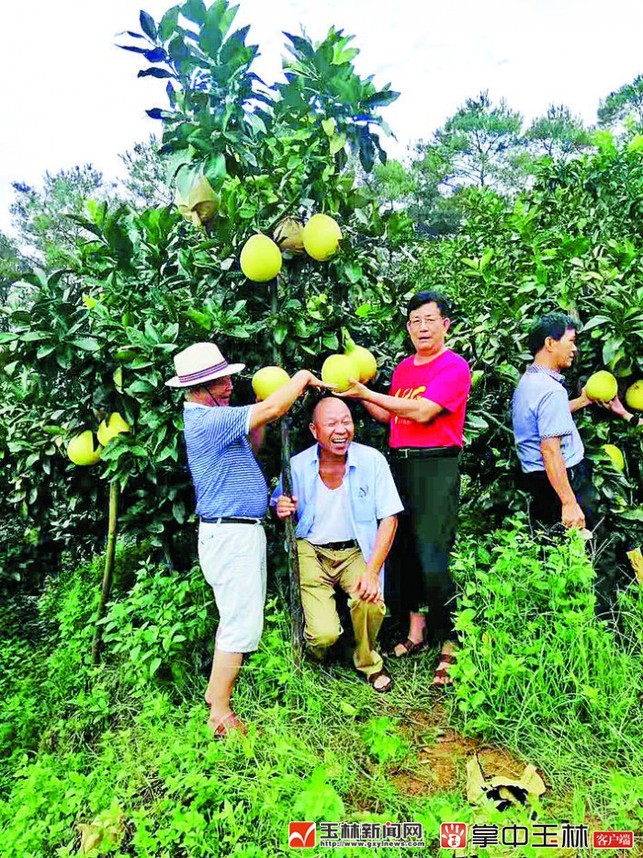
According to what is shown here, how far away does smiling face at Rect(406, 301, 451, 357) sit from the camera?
2.87 m

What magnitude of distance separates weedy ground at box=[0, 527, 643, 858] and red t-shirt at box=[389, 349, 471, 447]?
1.84 feet

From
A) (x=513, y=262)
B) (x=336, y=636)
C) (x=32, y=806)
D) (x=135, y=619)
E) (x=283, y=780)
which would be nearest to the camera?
(x=283, y=780)

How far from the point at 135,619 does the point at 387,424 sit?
1570mm

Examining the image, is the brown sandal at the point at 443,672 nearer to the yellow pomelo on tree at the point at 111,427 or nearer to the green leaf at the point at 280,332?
the green leaf at the point at 280,332

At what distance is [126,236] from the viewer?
299cm

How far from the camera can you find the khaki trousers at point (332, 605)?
113 inches

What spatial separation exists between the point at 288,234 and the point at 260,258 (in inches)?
9.2

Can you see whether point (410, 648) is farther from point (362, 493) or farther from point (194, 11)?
point (194, 11)

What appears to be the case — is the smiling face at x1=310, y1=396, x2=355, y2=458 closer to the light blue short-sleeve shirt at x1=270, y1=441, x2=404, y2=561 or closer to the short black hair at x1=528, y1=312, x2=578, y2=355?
the light blue short-sleeve shirt at x1=270, y1=441, x2=404, y2=561

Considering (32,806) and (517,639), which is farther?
(517,639)

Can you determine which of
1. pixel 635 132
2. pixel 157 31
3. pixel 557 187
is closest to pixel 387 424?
pixel 157 31

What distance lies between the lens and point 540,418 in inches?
117

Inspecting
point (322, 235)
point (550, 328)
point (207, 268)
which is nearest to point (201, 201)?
point (207, 268)

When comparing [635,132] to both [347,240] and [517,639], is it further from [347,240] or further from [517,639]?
[517,639]
